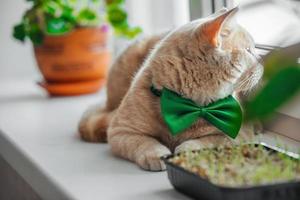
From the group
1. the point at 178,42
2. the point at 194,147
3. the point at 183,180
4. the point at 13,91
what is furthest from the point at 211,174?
the point at 13,91

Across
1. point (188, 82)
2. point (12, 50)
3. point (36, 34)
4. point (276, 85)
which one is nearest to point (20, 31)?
point (36, 34)

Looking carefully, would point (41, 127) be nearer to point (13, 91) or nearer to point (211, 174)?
point (13, 91)

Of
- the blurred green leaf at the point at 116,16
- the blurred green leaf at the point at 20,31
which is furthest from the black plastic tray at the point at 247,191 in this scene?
the blurred green leaf at the point at 20,31

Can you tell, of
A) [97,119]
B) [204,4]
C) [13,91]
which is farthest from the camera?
[13,91]

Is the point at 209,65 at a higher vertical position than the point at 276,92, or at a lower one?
lower

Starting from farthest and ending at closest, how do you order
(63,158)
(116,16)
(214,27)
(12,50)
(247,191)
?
(12,50) < (116,16) < (63,158) < (214,27) < (247,191)

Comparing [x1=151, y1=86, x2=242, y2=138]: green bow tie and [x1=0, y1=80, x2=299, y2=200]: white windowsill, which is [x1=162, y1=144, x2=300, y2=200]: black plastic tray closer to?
[x1=0, y1=80, x2=299, y2=200]: white windowsill

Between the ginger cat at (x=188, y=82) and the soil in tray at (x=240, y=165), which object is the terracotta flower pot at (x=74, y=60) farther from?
the soil in tray at (x=240, y=165)

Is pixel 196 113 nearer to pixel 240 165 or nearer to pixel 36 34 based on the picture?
pixel 240 165
